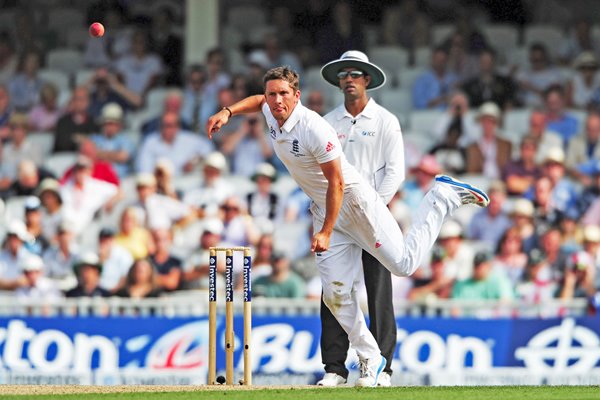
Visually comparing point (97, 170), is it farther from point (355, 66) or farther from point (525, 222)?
point (355, 66)

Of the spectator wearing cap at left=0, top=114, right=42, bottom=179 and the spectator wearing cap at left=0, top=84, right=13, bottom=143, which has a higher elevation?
the spectator wearing cap at left=0, top=84, right=13, bottom=143

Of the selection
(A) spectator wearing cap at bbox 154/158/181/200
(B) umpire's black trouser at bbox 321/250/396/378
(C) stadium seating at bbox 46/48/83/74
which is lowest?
(B) umpire's black trouser at bbox 321/250/396/378

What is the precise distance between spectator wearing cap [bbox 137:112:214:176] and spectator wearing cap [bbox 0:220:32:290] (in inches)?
70.6

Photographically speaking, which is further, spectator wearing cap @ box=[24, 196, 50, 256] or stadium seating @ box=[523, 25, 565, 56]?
stadium seating @ box=[523, 25, 565, 56]

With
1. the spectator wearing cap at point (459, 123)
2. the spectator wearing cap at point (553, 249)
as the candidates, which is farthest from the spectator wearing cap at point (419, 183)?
the spectator wearing cap at point (553, 249)

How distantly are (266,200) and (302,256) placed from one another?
35.2 inches

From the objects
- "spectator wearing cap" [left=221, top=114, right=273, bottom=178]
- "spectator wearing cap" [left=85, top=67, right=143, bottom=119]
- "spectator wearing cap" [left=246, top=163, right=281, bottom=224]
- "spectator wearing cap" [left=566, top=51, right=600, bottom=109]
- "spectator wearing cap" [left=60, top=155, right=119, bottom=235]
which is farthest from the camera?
"spectator wearing cap" [left=85, top=67, right=143, bottom=119]

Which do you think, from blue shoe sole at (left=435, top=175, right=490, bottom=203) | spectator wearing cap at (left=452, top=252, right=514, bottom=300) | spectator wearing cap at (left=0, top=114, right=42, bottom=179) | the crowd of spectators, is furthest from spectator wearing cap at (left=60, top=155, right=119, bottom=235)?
blue shoe sole at (left=435, top=175, right=490, bottom=203)

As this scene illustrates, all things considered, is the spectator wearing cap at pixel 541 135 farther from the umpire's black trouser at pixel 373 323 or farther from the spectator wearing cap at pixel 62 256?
the umpire's black trouser at pixel 373 323

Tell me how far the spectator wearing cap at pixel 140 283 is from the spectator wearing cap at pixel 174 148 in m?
2.22

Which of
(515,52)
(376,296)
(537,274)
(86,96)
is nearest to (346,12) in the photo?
(515,52)

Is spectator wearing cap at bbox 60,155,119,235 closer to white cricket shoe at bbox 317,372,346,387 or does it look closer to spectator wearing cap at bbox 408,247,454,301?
spectator wearing cap at bbox 408,247,454,301

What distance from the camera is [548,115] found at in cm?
1577

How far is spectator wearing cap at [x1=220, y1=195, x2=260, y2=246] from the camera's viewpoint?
45.7 ft
